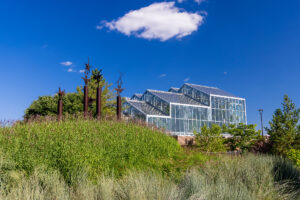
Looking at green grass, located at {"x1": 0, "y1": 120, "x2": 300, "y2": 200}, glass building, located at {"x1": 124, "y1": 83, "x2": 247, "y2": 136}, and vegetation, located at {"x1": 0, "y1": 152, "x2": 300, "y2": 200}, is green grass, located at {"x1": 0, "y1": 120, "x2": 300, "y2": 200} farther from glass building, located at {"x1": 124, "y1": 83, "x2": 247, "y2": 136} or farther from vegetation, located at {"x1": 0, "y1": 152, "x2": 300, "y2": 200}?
glass building, located at {"x1": 124, "y1": 83, "x2": 247, "y2": 136}

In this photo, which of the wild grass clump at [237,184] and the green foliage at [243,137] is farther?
the green foliage at [243,137]

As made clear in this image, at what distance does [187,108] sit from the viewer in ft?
115

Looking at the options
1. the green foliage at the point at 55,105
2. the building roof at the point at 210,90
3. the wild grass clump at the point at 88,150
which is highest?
the building roof at the point at 210,90

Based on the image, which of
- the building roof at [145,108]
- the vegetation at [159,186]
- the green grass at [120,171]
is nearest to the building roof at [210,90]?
the building roof at [145,108]

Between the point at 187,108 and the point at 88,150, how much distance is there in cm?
2720

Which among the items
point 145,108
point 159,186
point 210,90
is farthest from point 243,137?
point 159,186

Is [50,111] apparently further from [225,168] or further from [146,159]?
[225,168]

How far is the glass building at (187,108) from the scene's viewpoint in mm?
32969

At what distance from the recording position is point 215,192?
194 inches

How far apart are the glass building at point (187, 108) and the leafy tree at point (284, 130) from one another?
43.2ft

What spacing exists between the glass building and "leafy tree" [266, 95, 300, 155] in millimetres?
13155

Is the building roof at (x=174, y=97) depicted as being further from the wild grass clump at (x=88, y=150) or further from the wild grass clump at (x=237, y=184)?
the wild grass clump at (x=237, y=184)

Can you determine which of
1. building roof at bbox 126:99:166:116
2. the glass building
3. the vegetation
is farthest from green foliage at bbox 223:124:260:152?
the vegetation

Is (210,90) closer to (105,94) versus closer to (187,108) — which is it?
(187,108)
